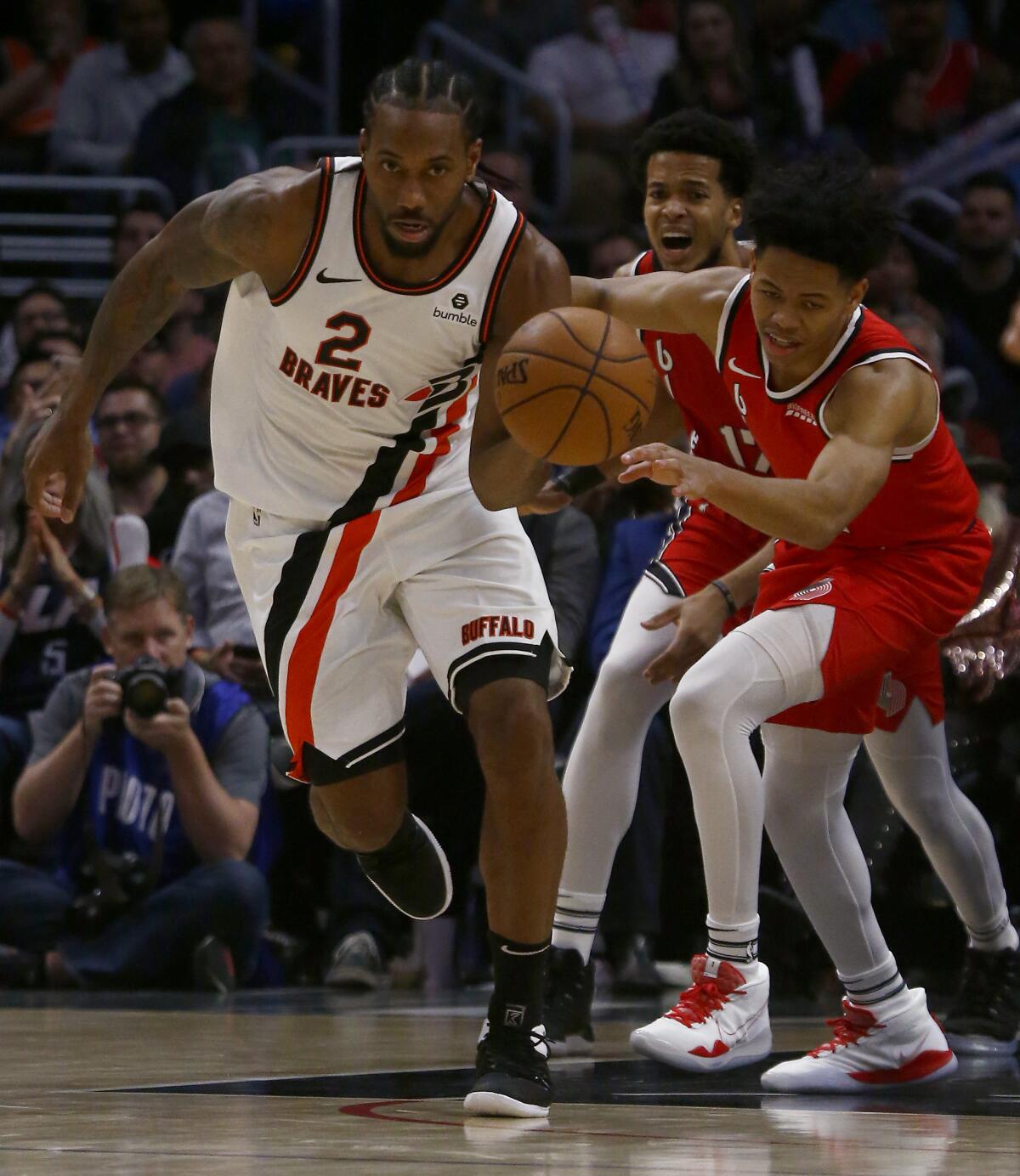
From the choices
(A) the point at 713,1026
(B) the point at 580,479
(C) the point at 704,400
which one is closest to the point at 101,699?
(B) the point at 580,479

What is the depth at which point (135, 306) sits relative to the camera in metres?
4.07

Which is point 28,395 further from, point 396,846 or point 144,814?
point 396,846

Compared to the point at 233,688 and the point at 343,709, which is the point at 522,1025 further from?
the point at 233,688

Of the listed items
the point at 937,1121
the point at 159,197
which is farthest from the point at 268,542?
the point at 159,197

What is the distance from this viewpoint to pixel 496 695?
12.1ft

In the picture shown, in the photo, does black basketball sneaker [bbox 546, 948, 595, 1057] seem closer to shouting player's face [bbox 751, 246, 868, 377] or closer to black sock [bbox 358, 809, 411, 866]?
black sock [bbox 358, 809, 411, 866]

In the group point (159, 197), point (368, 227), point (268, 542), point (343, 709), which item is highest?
point (159, 197)

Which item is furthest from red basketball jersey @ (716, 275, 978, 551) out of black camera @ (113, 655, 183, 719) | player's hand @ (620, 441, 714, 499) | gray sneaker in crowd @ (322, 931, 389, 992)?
gray sneaker in crowd @ (322, 931, 389, 992)

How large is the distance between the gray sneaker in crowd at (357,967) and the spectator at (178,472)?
182 centimetres

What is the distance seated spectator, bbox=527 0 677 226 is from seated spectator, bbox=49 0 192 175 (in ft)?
6.72

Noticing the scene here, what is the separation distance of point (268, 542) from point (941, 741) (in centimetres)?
161

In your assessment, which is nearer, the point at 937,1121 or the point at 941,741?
the point at 937,1121

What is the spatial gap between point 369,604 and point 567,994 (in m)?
1.12

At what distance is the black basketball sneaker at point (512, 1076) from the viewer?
345 centimetres
